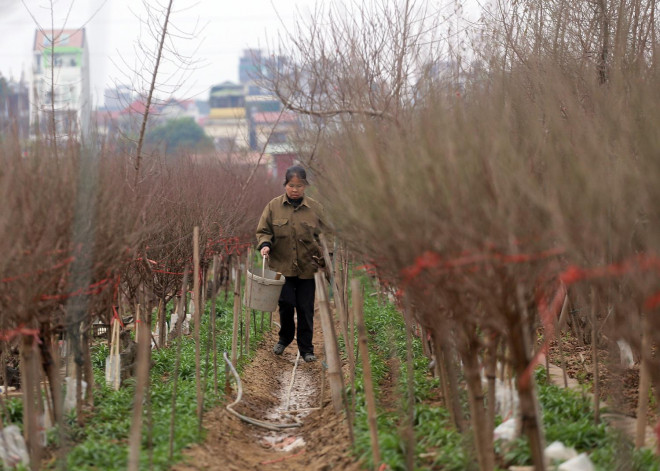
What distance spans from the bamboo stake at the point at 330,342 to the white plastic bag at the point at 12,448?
2.26 meters

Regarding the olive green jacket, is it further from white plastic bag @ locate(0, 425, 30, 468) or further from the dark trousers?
white plastic bag @ locate(0, 425, 30, 468)

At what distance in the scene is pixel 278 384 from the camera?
30.4 ft

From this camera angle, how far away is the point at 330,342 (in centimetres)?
646

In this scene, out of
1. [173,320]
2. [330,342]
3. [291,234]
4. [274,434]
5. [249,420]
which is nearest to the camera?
[330,342]

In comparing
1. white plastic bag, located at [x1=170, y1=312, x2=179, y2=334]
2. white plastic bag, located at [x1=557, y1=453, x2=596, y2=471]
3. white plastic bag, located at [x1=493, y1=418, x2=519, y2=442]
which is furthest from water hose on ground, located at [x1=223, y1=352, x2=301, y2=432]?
white plastic bag, located at [x1=170, y1=312, x2=179, y2=334]

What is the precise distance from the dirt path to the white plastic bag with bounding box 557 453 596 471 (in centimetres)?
141

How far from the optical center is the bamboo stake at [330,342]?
20.7ft

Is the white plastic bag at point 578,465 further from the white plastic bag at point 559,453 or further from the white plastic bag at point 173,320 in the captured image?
the white plastic bag at point 173,320

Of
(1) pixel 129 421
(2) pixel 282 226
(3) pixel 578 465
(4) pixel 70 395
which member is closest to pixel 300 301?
(2) pixel 282 226

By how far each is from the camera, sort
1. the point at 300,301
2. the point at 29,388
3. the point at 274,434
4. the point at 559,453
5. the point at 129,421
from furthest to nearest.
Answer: the point at 300,301, the point at 274,434, the point at 129,421, the point at 29,388, the point at 559,453

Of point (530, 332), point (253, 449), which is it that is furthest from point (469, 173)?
point (253, 449)

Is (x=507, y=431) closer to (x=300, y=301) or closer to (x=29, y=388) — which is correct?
(x=29, y=388)

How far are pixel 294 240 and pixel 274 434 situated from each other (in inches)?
92.3

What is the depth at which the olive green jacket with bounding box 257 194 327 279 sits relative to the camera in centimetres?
887
